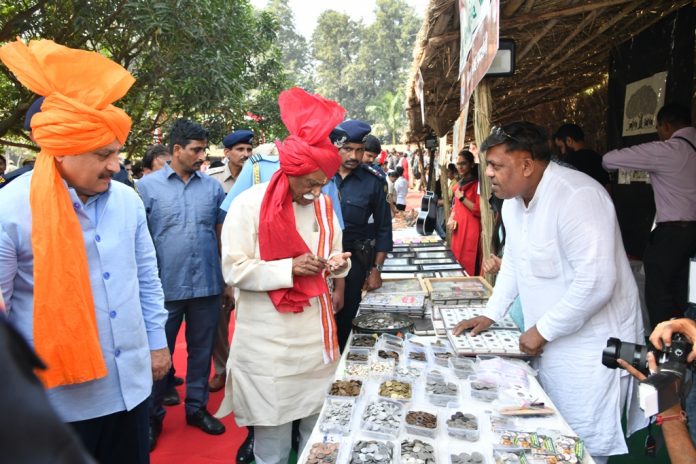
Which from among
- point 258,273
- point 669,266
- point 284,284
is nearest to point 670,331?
point 284,284

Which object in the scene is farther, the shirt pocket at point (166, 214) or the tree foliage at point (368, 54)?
the tree foliage at point (368, 54)

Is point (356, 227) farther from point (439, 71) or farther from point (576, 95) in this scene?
point (576, 95)

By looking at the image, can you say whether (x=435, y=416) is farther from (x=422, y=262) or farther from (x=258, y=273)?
(x=422, y=262)

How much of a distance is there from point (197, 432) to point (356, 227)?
1808 mm

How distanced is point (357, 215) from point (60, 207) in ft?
7.47

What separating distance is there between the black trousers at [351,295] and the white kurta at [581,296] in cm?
162

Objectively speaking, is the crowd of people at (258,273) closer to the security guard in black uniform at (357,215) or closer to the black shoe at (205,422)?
the black shoe at (205,422)

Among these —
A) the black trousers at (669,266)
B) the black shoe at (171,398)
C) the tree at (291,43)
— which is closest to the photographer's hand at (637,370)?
the black trousers at (669,266)

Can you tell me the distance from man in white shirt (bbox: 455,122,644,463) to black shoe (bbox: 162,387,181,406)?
2810mm

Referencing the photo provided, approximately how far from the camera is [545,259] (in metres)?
2.05

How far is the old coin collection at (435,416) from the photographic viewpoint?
4.99ft

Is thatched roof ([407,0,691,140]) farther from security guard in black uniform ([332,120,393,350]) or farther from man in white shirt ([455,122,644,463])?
man in white shirt ([455,122,644,463])

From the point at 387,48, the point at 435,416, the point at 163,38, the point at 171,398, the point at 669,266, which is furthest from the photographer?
the point at 387,48

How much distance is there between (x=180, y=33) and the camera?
6344mm
